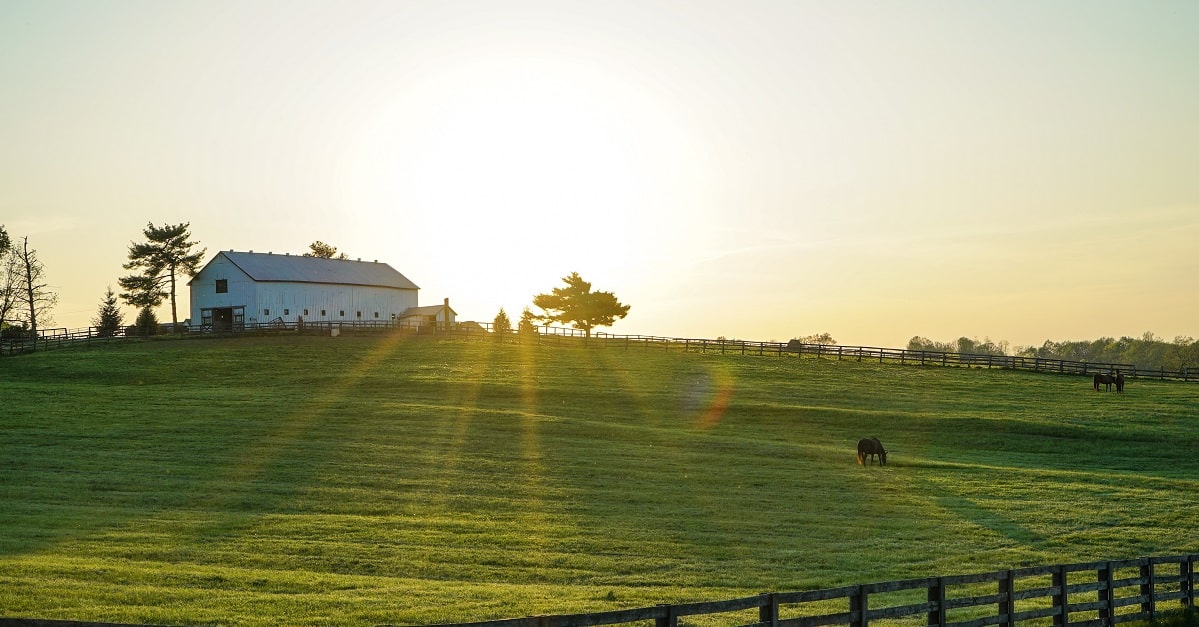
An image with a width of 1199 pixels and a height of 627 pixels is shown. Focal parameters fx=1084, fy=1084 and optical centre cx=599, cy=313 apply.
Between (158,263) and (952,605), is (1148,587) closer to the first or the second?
(952,605)

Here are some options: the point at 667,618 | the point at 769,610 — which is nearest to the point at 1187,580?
the point at 769,610

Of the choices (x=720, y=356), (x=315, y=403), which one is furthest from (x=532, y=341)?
(x=315, y=403)

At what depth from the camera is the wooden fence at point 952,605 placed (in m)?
11.4

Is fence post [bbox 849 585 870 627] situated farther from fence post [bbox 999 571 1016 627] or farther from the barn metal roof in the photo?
the barn metal roof

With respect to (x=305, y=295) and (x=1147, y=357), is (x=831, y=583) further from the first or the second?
(x=1147, y=357)

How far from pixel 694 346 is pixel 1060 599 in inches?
2933

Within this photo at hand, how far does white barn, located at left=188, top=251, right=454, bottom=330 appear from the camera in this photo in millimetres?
97250

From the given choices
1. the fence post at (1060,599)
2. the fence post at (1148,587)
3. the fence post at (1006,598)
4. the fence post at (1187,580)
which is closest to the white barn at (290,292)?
the fence post at (1187,580)

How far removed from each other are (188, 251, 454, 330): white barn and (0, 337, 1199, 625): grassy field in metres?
27.0

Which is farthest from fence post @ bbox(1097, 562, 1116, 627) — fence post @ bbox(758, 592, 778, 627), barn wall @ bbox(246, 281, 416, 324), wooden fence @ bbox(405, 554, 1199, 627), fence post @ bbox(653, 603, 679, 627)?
barn wall @ bbox(246, 281, 416, 324)

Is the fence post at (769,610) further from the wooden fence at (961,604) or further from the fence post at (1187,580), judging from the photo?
the fence post at (1187,580)

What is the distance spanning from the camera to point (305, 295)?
10044 centimetres

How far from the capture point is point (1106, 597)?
16.9 metres

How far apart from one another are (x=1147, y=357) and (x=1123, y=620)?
178848mm
